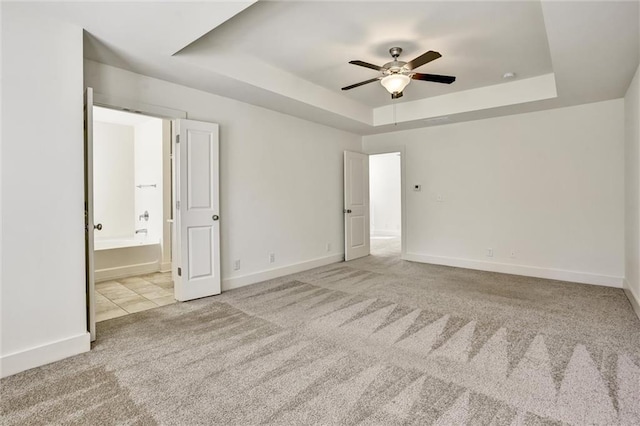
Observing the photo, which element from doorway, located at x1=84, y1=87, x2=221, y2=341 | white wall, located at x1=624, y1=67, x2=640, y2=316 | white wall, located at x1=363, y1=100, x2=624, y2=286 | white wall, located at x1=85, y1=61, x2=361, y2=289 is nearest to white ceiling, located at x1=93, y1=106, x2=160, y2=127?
white wall, located at x1=85, y1=61, x2=361, y2=289

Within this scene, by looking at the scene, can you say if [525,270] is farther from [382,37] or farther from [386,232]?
[386,232]

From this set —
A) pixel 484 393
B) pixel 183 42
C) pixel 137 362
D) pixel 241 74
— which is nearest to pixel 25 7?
pixel 183 42

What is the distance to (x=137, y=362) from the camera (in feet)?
7.57

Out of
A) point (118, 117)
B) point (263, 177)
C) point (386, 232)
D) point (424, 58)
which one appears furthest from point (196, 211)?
point (386, 232)

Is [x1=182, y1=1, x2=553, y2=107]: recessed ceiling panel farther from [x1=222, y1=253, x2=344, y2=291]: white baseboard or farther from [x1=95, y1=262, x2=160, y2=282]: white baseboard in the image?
[x1=95, y1=262, x2=160, y2=282]: white baseboard

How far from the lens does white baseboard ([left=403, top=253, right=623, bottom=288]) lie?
4234 mm

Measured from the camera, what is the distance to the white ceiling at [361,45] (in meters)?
2.34

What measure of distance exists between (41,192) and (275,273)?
294 centimetres

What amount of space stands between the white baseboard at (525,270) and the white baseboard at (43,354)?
4926mm

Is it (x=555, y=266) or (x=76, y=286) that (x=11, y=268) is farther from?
(x=555, y=266)

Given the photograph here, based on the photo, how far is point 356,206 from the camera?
6168 mm

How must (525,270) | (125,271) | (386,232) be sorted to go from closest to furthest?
1. (525,270)
2. (125,271)
3. (386,232)

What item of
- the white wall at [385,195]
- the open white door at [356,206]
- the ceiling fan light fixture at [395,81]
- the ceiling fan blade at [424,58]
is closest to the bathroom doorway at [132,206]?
the open white door at [356,206]

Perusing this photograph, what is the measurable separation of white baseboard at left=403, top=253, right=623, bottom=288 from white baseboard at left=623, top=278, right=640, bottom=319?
0.22m
